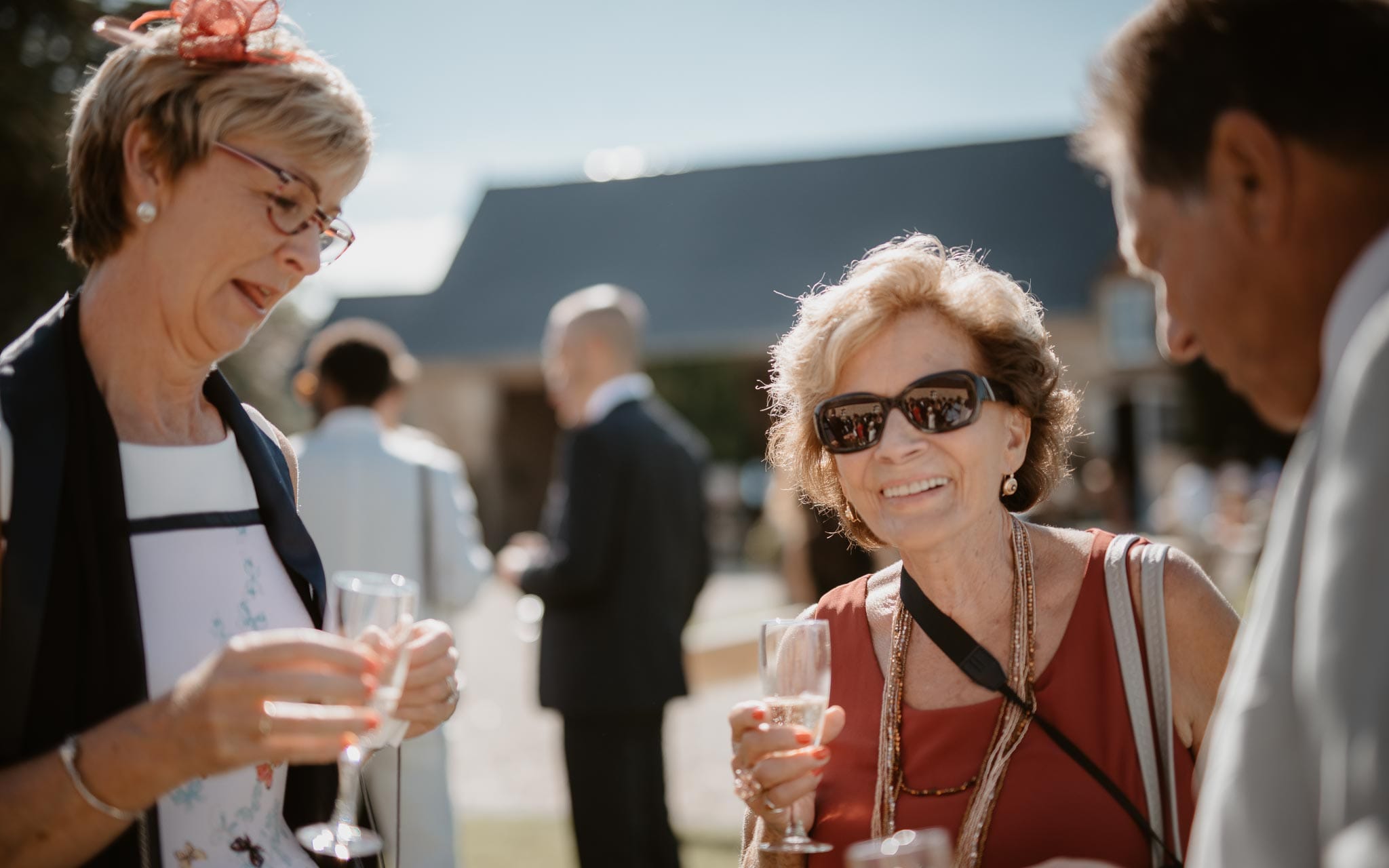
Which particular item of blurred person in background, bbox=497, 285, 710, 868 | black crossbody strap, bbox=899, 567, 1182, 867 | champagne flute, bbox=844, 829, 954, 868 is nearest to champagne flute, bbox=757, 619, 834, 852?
black crossbody strap, bbox=899, 567, 1182, 867

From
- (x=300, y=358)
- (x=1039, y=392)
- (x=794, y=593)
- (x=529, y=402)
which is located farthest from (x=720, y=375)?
(x=1039, y=392)

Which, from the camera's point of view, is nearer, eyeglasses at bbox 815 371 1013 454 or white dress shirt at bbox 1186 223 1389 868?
white dress shirt at bbox 1186 223 1389 868

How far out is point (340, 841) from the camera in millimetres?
1733

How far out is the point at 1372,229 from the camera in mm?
1192

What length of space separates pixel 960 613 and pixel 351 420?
3.49m

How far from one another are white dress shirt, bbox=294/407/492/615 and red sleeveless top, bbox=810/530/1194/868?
10.1 ft

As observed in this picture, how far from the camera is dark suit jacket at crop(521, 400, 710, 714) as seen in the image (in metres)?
5.31

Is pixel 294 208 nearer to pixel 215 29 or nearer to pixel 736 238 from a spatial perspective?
pixel 215 29

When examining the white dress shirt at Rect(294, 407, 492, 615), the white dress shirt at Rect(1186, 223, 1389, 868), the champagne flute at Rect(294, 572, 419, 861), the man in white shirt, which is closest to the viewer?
the white dress shirt at Rect(1186, 223, 1389, 868)

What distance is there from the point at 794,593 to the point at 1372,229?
6364 millimetres

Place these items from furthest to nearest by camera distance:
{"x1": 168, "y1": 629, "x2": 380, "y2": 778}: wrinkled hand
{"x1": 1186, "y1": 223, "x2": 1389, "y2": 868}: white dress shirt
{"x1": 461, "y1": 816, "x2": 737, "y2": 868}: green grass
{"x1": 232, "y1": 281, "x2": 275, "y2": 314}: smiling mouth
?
{"x1": 461, "y1": 816, "x2": 737, "y2": 868}: green grass < {"x1": 232, "y1": 281, "x2": 275, "y2": 314}: smiling mouth < {"x1": 168, "y1": 629, "x2": 380, "y2": 778}: wrinkled hand < {"x1": 1186, "y1": 223, "x2": 1389, "y2": 868}: white dress shirt

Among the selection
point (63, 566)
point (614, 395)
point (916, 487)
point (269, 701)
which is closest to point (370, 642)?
point (269, 701)

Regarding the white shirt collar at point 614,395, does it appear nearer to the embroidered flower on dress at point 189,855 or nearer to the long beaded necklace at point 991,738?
the long beaded necklace at point 991,738

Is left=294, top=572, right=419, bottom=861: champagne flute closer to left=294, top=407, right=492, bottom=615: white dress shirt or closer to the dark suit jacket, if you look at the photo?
left=294, top=407, right=492, bottom=615: white dress shirt
